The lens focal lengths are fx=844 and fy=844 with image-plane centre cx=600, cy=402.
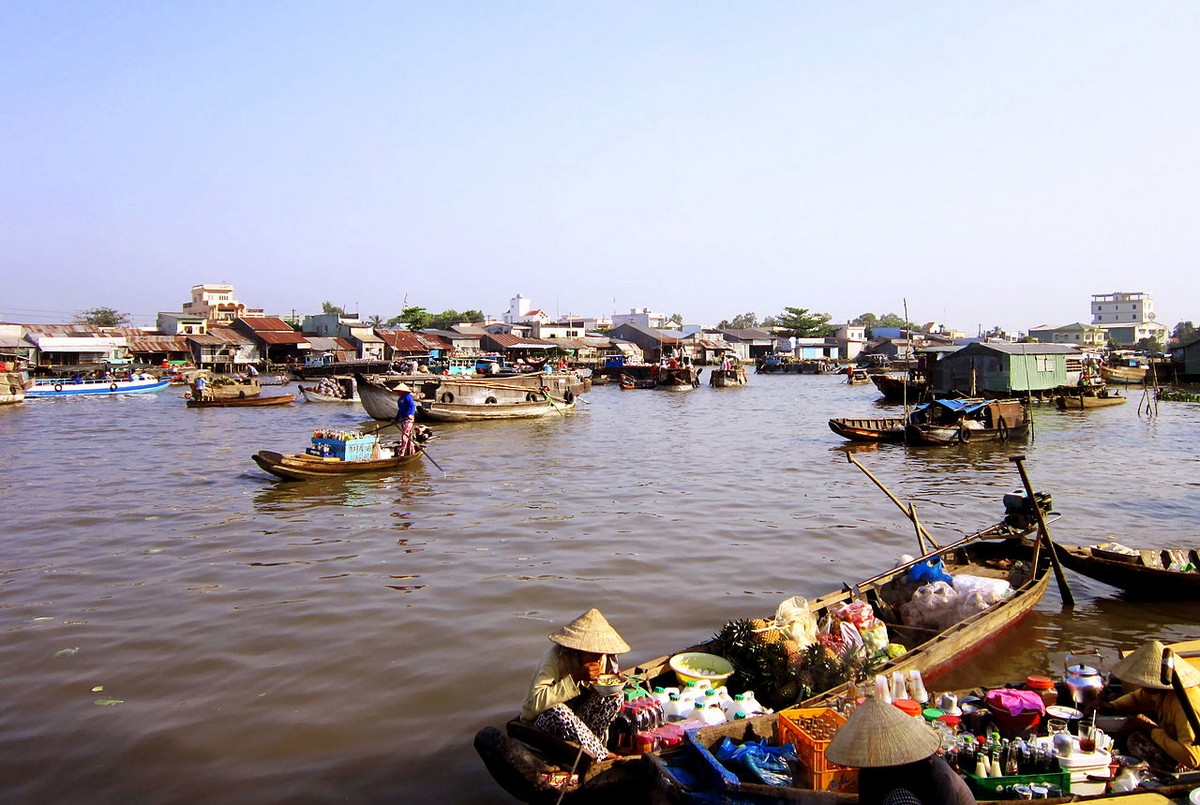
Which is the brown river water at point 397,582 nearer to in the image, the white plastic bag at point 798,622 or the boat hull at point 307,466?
the boat hull at point 307,466

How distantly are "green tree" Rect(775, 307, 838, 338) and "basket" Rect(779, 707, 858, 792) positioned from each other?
7847 cm

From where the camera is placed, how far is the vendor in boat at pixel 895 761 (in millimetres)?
3348

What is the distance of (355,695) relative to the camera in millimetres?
6363

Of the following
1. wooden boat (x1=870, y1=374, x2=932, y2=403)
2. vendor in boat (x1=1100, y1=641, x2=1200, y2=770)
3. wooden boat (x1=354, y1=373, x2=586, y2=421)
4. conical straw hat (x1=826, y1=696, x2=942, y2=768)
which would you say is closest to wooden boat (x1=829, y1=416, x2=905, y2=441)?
wooden boat (x1=870, y1=374, x2=932, y2=403)

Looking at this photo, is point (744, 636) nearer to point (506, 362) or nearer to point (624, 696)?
point (624, 696)

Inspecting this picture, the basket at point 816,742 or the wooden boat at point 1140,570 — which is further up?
the basket at point 816,742

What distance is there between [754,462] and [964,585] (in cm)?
1104

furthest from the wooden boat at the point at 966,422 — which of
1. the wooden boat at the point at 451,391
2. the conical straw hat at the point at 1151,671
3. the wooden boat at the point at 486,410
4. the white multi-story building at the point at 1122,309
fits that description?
the white multi-story building at the point at 1122,309

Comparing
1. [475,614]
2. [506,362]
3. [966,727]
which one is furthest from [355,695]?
[506,362]

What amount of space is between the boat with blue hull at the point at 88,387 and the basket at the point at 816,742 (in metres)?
39.0

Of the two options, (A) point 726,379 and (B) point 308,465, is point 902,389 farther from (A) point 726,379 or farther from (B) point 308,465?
(B) point 308,465

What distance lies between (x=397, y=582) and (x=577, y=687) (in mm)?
4535

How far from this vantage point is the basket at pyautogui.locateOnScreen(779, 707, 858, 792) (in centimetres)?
420

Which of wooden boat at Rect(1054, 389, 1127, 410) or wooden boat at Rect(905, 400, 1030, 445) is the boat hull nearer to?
wooden boat at Rect(905, 400, 1030, 445)
